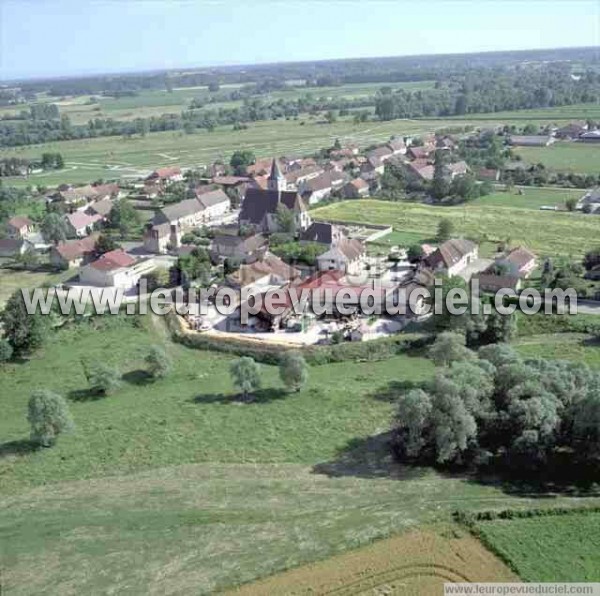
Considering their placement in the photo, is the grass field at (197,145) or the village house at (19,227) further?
the grass field at (197,145)

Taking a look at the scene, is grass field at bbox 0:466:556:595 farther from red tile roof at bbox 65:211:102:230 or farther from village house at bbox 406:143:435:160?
village house at bbox 406:143:435:160

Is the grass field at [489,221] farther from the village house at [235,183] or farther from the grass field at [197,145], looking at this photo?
the grass field at [197,145]

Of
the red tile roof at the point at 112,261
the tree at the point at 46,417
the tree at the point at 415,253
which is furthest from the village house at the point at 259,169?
the tree at the point at 46,417

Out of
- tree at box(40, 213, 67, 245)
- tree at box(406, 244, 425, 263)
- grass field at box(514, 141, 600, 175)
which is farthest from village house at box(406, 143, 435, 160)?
tree at box(40, 213, 67, 245)

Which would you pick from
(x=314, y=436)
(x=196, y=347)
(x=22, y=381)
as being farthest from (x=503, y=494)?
(x=22, y=381)

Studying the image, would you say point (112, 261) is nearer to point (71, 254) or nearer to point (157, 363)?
point (71, 254)

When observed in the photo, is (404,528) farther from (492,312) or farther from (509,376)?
(492,312)
